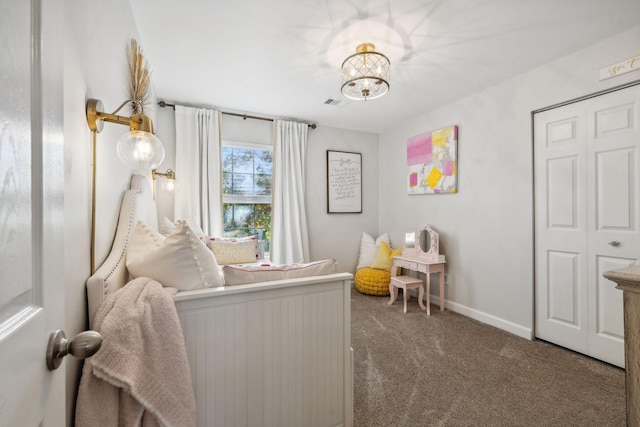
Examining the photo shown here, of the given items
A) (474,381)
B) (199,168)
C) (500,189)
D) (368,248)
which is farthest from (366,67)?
(368,248)

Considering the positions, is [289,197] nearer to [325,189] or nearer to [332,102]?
[325,189]

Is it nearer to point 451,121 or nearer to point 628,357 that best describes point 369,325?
point 628,357

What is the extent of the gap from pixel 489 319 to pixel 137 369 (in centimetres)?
→ 310

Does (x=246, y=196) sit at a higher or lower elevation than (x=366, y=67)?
lower

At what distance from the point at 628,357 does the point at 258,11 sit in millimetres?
2345

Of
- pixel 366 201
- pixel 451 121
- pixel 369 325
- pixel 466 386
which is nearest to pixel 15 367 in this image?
pixel 466 386

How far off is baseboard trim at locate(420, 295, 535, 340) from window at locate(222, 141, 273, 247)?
2454 millimetres

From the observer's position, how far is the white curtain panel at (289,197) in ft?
12.4

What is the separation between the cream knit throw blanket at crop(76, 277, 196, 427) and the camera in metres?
0.88

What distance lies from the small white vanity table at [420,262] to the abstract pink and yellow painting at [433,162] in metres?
0.56

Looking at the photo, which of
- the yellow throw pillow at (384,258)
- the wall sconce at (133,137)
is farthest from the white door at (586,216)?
the wall sconce at (133,137)

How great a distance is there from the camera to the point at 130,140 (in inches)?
46.8

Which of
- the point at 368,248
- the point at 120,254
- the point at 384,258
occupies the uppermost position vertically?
the point at 120,254

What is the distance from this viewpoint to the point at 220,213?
135 inches
